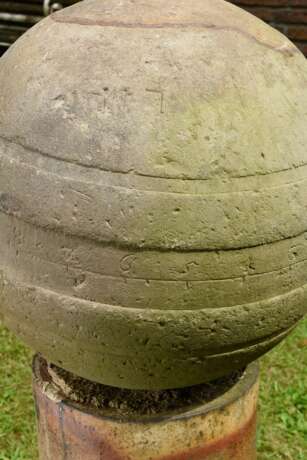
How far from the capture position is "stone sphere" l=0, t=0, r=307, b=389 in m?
1.80

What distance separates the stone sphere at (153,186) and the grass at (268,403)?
137 centimetres

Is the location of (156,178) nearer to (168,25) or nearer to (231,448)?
(168,25)

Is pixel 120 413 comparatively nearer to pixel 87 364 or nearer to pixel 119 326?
pixel 87 364

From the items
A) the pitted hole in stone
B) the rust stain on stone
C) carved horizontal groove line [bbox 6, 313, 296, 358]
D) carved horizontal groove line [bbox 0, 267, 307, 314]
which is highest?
the pitted hole in stone

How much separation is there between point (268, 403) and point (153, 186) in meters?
2.08

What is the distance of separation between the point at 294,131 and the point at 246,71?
22cm

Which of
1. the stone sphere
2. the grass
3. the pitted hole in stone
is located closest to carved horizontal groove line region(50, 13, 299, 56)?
the stone sphere

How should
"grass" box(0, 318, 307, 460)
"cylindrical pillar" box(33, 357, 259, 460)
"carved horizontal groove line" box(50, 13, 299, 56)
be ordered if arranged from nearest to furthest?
1. "carved horizontal groove line" box(50, 13, 299, 56)
2. "cylindrical pillar" box(33, 357, 259, 460)
3. "grass" box(0, 318, 307, 460)

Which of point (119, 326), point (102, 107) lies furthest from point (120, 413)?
point (102, 107)

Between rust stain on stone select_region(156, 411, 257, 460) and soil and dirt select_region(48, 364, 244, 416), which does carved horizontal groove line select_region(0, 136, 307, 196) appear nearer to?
soil and dirt select_region(48, 364, 244, 416)

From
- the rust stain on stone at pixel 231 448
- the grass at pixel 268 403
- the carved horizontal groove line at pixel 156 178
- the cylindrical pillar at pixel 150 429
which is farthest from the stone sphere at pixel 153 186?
the grass at pixel 268 403

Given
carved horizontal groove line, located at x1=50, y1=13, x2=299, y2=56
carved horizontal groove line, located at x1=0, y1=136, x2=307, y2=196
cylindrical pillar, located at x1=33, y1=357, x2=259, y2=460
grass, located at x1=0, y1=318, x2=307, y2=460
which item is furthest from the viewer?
grass, located at x1=0, y1=318, x2=307, y2=460

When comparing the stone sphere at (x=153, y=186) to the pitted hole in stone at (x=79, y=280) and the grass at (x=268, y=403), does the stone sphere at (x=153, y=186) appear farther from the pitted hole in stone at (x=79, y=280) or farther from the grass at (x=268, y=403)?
the grass at (x=268, y=403)

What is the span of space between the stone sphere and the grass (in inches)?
53.7
